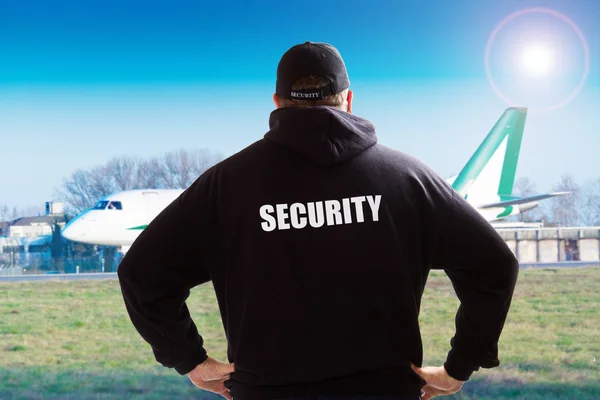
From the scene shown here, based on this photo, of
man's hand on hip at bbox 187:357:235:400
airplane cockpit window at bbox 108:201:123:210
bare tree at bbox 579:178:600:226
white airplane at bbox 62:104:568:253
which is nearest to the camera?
man's hand on hip at bbox 187:357:235:400

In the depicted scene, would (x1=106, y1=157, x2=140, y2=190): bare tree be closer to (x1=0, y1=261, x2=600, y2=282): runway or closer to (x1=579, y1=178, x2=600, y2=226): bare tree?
(x1=0, y1=261, x2=600, y2=282): runway

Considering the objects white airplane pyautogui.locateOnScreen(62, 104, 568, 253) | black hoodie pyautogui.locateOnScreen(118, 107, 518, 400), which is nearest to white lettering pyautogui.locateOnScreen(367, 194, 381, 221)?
black hoodie pyautogui.locateOnScreen(118, 107, 518, 400)

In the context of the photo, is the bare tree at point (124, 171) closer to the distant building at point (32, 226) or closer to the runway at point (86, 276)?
the distant building at point (32, 226)

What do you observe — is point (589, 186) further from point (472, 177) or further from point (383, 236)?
point (383, 236)

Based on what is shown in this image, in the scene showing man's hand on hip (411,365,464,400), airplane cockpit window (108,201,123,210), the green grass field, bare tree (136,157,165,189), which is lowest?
the green grass field

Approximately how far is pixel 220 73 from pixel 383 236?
4.19 metres

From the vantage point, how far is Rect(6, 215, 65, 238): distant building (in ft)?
12.8

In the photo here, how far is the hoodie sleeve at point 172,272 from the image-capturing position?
2.02 ft

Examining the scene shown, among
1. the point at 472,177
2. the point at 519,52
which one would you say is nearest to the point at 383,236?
the point at 519,52

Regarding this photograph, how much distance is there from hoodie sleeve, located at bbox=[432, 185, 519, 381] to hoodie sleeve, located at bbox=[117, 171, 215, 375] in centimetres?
22

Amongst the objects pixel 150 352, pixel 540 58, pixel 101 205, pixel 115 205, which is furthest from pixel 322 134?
pixel 101 205

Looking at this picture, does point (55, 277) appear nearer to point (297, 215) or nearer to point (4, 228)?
point (4, 228)

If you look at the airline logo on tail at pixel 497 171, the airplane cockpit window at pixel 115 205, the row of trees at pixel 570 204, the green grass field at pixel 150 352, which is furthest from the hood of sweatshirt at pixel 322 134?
the airplane cockpit window at pixel 115 205

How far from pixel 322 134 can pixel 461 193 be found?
19.8 feet
